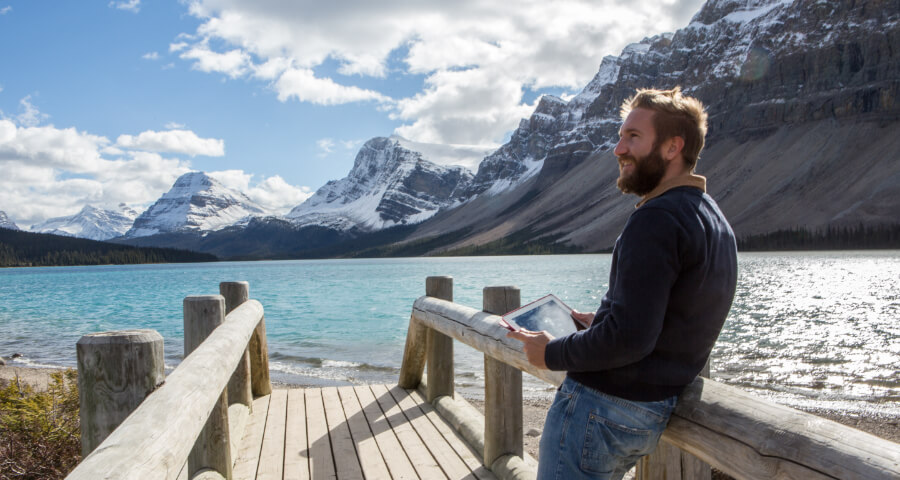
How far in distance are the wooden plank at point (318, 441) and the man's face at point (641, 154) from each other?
3452 millimetres

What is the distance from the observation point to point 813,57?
487ft

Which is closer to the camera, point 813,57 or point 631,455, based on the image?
point 631,455

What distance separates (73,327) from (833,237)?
103110 millimetres

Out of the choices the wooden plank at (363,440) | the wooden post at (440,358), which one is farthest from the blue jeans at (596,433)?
the wooden post at (440,358)

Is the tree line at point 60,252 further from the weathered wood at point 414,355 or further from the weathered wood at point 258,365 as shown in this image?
the weathered wood at point 414,355

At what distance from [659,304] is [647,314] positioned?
5 cm

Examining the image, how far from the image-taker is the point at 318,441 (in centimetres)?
546

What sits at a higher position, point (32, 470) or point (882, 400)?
point (32, 470)

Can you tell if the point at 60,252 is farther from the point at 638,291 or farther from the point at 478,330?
the point at 638,291

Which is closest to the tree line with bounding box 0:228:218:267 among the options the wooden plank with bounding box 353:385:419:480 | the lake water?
the lake water

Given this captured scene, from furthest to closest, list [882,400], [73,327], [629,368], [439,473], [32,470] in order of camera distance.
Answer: [73,327], [882,400], [32,470], [439,473], [629,368]

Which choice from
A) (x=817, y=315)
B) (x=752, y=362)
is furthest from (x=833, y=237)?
(x=752, y=362)

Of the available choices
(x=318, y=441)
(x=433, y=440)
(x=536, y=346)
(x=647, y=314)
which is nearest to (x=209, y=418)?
(x=318, y=441)

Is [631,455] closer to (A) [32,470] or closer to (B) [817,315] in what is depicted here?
(A) [32,470]
